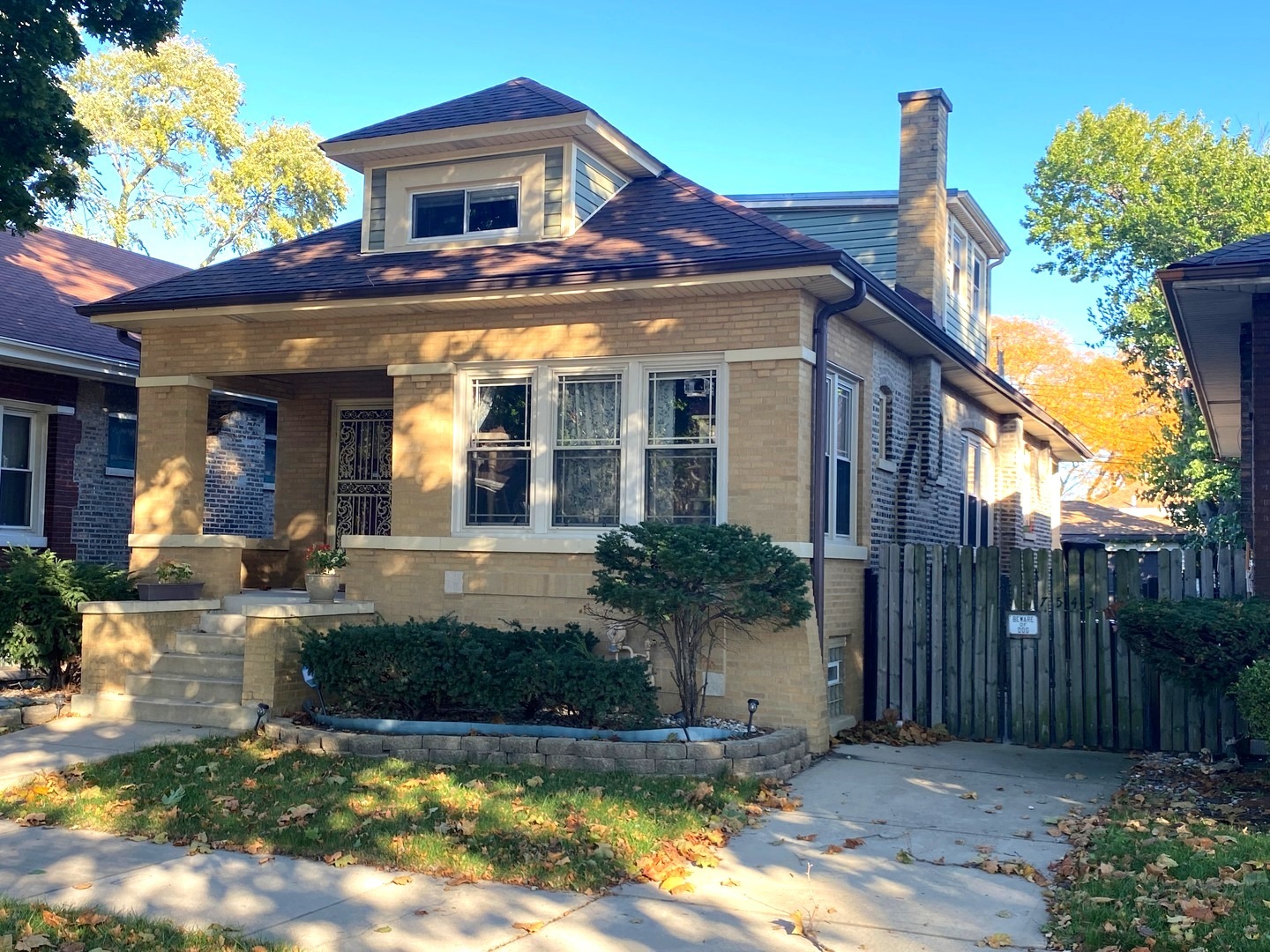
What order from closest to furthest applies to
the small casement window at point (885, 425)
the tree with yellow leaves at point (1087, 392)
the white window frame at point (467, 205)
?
the white window frame at point (467, 205) → the small casement window at point (885, 425) → the tree with yellow leaves at point (1087, 392)

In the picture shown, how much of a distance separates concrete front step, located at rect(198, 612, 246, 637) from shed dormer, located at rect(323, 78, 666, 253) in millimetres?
4187

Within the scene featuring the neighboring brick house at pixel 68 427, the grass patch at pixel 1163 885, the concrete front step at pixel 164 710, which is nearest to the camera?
the grass patch at pixel 1163 885

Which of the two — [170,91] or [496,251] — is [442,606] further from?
[170,91]

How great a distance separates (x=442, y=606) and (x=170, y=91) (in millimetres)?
31188

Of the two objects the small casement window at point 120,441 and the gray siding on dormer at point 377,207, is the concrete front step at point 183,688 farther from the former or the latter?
the small casement window at point 120,441

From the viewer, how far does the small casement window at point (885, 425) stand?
13.1 meters

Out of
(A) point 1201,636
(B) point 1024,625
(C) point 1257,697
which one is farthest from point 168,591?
(C) point 1257,697

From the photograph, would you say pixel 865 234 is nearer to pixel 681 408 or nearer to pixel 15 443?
pixel 681 408

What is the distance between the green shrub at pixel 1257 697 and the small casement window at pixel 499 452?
6.34 metres

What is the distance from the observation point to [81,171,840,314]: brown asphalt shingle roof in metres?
10.6

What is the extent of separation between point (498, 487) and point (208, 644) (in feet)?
10.4

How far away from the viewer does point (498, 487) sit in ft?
38.8

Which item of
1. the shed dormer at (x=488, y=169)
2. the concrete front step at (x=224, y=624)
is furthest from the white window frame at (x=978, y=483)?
the concrete front step at (x=224, y=624)

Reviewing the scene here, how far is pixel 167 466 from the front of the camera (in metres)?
13.2
